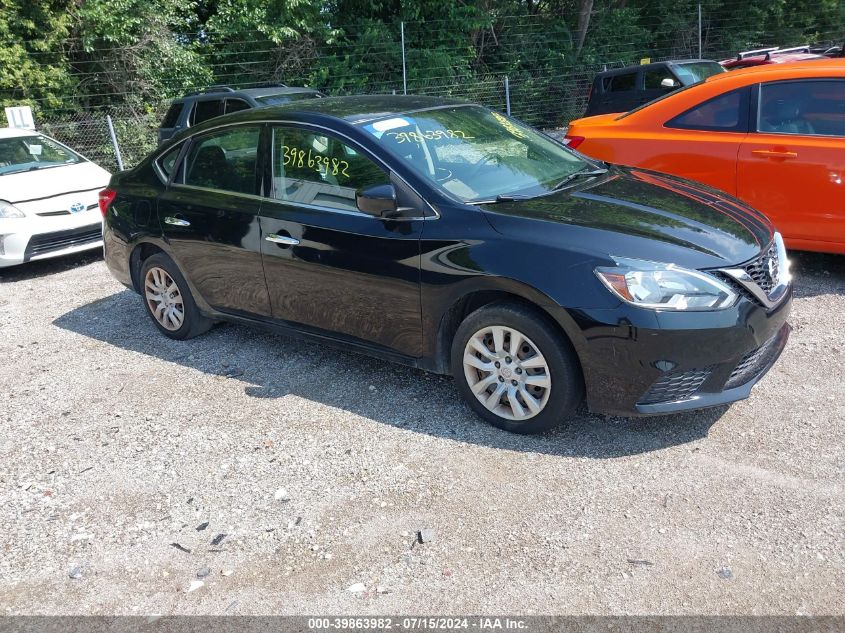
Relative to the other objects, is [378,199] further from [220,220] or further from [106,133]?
[106,133]

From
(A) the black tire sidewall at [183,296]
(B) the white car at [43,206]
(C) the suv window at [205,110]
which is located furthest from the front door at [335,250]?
(C) the suv window at [205,110]

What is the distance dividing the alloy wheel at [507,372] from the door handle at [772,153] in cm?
309

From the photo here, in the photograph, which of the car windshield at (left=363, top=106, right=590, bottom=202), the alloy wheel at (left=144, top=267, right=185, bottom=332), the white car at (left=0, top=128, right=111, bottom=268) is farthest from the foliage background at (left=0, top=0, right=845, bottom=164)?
the car windshield at (left=363, top=106, right=590, bottom=202)

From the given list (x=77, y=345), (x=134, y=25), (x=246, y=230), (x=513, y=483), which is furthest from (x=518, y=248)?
(x=134, y=25)

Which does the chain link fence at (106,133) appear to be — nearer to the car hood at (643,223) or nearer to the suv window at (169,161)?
the suv window at (169,161)

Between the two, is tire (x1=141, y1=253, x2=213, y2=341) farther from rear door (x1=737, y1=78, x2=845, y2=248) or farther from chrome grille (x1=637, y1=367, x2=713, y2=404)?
rear door (x1=737, y1=78, x2=845, y2=248)

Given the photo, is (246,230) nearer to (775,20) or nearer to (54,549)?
(54,549)

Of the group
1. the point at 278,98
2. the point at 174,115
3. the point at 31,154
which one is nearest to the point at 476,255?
the point at 31,154

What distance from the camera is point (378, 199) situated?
159 inches

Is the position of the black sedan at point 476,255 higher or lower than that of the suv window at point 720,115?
lower

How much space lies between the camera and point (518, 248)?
3775mm

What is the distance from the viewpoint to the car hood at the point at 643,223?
3660mm

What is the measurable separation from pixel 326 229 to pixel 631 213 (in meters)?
1.68

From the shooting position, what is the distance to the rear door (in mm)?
5508
